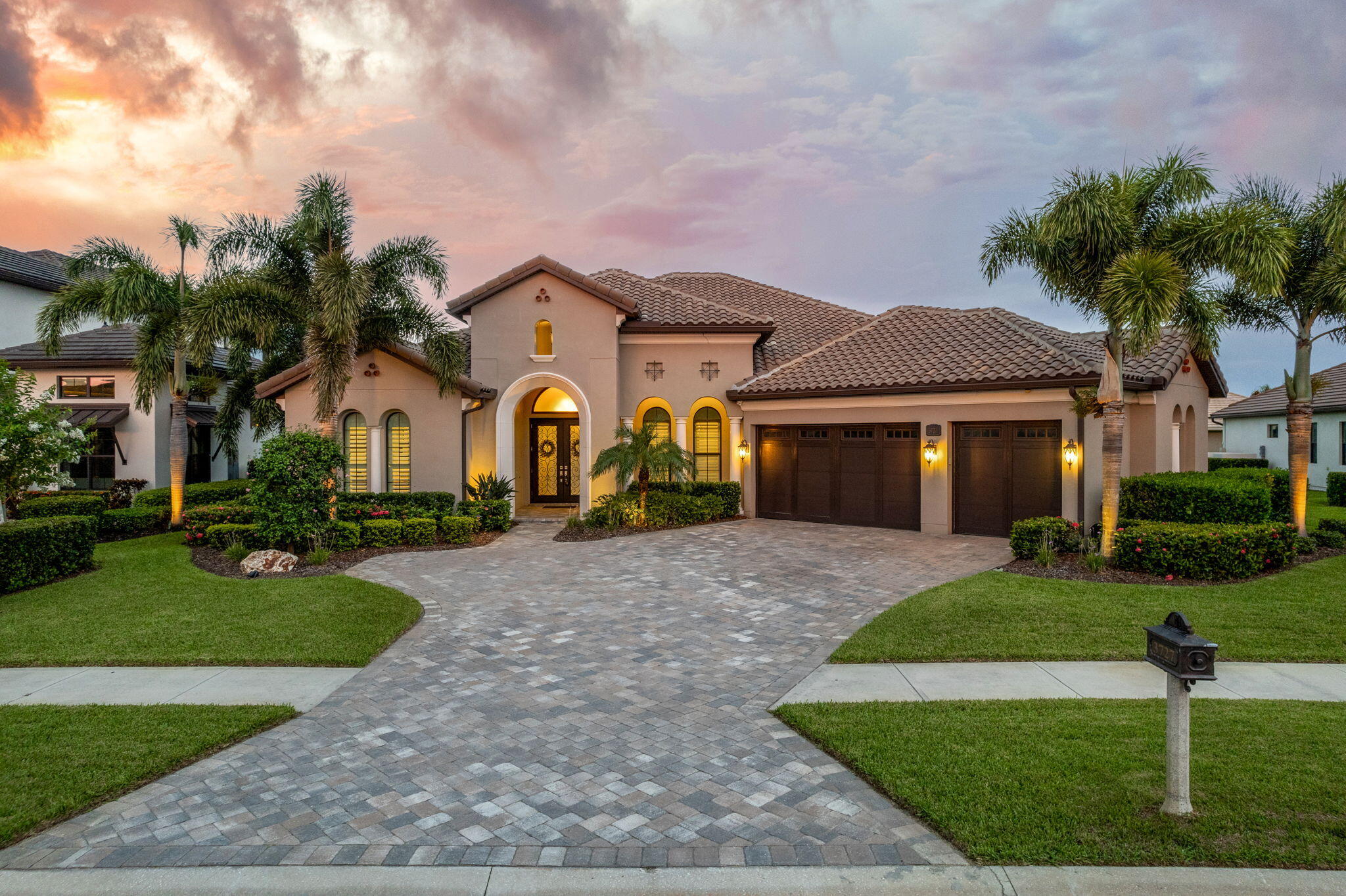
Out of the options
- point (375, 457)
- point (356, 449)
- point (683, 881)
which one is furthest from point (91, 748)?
point (356, 449)

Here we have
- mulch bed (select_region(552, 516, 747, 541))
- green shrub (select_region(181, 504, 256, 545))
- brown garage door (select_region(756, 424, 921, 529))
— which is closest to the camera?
green shrub (select_region(181, 504, 256, 545))

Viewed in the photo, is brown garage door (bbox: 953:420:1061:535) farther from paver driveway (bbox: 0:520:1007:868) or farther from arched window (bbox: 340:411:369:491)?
arched window (bbox: 340:411:369:491)

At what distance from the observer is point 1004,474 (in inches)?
584

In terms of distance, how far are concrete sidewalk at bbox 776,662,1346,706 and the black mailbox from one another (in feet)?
7.66

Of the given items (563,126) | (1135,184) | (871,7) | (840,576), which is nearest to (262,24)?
(563,126)

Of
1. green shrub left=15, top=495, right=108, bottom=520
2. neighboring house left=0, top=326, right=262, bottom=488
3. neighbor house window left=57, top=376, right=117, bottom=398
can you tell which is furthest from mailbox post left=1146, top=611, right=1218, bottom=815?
neighbor house window left=57, top=376, right=117, bottom=398

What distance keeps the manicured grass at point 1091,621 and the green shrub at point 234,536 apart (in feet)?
37.7

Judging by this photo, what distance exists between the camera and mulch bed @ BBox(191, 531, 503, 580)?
11453 millimetres

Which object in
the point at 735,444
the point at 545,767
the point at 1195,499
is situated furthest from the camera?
the point at 735,444

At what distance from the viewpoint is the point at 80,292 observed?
15094mm

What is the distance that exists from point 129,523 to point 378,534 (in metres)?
7.40

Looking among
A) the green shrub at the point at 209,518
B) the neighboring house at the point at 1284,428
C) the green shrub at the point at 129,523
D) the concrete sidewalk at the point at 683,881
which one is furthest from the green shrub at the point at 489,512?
the neighboring house at the point at 1284,428

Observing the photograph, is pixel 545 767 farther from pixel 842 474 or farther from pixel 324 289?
pixel 842 474

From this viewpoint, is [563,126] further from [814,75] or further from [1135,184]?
[1135,184]
